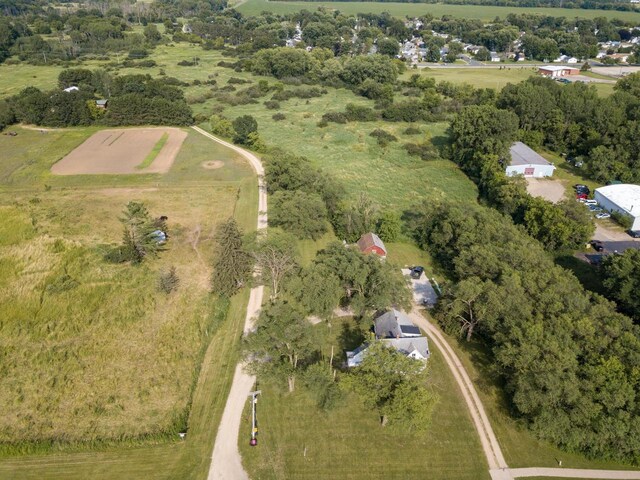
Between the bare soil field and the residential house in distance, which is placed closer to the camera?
the residential house in distance

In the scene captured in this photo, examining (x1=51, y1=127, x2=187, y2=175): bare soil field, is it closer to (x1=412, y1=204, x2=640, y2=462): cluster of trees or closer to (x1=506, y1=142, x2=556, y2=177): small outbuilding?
(x1=412, y1=204, x2=640, y2=462): cluster of trees

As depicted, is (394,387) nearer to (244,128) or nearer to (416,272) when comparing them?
(416,272)

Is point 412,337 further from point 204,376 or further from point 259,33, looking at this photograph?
point 259,33

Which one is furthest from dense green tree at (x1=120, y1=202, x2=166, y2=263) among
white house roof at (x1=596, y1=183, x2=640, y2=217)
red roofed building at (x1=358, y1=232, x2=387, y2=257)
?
→ white house roof at (x1=596, y1=183, x2=640, y2=217)

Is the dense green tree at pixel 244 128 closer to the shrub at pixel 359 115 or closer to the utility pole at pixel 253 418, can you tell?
the shrub at pixel 359 115

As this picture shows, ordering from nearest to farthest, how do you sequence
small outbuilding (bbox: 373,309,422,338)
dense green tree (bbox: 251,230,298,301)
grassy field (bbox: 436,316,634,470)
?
grassy field (bbox: 436,316,634,470) < small outbuilding (bbox: 373,309,422,338) < dense green tree (bbox: 251,230,298,301)

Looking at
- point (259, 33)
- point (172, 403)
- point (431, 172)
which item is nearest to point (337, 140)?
point (431, 172)
